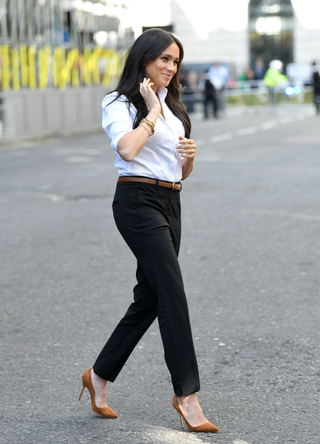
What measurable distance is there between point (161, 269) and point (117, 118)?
69 cm

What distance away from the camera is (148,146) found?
11.1 ft

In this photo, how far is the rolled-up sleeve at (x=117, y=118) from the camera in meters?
3.27

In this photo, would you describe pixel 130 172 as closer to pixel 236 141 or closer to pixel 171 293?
pixel 171 293

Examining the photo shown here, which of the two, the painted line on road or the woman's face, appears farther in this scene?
the painted line on road

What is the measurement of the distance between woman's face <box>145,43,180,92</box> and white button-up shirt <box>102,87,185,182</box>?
0.16 metres

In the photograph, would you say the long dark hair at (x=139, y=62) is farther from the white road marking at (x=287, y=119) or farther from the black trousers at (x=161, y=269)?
the white road marking at (x=287, y=119)

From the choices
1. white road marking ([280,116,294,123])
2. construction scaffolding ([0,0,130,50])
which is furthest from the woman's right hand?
white road marking ([280,116,294,123])

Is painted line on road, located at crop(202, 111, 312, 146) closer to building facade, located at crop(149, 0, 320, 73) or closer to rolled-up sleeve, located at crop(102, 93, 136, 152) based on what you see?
rolled-up sleeve, located at crop(102, 93, 136, 152)

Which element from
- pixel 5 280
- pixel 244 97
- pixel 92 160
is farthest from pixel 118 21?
pixel 5 280

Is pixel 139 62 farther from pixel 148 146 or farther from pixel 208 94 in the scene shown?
pixel 208 94

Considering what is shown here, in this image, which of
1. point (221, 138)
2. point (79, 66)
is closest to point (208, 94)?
point (79, 66)

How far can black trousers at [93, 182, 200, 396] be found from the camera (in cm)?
329

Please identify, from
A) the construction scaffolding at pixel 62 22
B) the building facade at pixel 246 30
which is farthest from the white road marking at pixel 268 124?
the building facade at pixel 246 30

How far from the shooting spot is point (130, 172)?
336 centimetres
